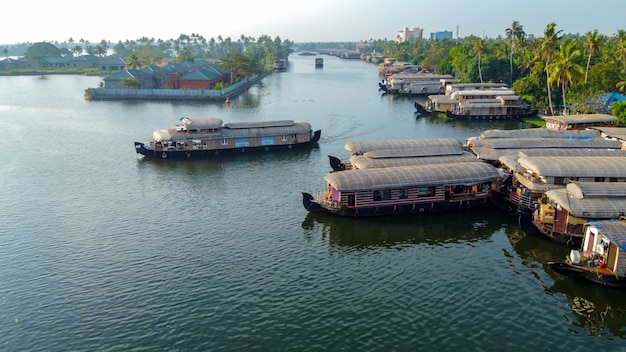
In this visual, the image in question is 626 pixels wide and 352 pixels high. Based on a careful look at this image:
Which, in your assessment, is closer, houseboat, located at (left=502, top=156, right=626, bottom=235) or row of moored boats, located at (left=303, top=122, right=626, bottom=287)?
row of moored boats, located at (left=303, top=122, right=626, bottom=287)

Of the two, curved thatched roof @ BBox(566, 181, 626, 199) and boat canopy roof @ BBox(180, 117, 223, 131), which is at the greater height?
boat canopy roof @ BBox(180, 117, 223, 131)

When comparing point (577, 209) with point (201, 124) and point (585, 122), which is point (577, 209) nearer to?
point (585, 122)

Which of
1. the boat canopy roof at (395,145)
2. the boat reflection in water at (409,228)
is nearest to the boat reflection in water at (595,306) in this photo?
the boat reflection in water at (409,228)

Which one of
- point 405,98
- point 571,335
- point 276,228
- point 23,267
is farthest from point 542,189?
point 405,98

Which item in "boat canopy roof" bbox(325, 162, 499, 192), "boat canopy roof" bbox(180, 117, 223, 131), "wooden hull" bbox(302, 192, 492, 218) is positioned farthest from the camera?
"boat canopy roof" bbox(180, 117, 223, 131)

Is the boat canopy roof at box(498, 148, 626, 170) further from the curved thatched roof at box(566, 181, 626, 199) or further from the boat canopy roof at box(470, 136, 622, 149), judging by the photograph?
the curved thatched roof at box(566, 181, 626, 199)

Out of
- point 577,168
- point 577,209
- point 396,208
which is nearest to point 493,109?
point 577,168

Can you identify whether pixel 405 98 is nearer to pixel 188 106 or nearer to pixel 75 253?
pixel 188 106

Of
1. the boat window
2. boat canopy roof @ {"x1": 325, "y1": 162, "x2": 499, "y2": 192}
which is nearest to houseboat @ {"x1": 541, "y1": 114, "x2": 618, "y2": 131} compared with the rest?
boat canopy roof @ {"x1": 325, "y1": 162, "x2": 499, "y2": 192}

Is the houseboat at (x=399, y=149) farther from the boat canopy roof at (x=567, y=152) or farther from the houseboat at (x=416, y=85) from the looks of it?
the houseboat at (x=416, y=85)
